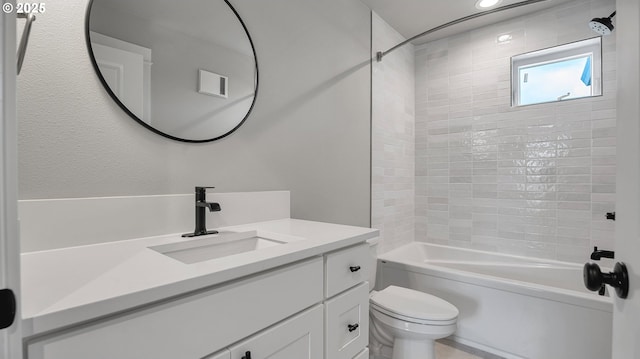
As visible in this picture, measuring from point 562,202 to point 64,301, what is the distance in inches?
117

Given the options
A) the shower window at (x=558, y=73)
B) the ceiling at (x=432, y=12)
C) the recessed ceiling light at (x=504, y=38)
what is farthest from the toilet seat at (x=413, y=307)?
the recessed ceiling light at (x=504, y=38)

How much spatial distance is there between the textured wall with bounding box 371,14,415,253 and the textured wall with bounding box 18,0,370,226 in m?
0.16

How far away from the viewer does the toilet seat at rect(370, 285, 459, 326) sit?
1.49 metres

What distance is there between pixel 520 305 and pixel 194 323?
6.76 feet

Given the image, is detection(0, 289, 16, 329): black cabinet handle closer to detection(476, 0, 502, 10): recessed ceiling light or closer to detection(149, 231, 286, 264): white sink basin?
detection(149, 231, 286, 264): white sink basin

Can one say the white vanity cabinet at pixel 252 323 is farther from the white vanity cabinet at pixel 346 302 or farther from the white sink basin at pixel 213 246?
the white sink basin at pixel 213 246

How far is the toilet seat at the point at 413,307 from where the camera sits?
1493 millimetres

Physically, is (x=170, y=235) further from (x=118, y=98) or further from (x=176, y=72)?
(x=176, y=72)

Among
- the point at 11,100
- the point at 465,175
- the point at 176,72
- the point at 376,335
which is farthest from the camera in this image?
the point at 465,175

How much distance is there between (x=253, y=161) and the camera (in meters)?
1.48

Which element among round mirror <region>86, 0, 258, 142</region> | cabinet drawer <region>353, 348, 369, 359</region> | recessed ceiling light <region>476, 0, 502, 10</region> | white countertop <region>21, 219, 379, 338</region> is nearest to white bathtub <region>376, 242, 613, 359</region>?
cabinet drawer <region>353, 348, 369, 359</region>

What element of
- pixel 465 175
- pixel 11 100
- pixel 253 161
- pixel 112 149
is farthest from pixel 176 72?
pixel 465 175

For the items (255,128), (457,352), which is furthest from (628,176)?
(457,352)

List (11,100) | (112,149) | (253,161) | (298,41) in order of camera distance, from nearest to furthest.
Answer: (11,100) < (112,149) < (253,161) < (298,41)
